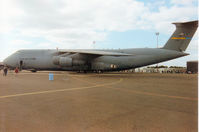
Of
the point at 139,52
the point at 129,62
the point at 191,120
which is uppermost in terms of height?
the point at 139,52

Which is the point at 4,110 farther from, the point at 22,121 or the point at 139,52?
the point at 139,52

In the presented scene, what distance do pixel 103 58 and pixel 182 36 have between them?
10.2 m

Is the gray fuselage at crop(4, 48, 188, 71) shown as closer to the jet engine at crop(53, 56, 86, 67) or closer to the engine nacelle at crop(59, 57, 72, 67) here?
the jet engine at crop(53, 56, 86, 67)

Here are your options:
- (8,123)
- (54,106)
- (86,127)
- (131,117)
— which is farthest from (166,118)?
(8,123)

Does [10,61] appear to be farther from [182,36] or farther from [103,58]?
[182,36]

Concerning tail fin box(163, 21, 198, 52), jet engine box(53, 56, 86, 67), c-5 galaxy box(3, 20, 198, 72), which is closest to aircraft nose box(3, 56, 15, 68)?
c-5 galaxy box(3, 20, 198, 72)

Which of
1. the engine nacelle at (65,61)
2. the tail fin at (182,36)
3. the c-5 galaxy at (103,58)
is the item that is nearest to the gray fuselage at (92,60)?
the c-5 galaxy at (103,58)

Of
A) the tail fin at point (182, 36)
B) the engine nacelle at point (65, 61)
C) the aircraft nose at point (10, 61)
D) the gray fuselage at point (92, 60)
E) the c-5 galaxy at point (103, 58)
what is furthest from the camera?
the aircraft nose at point (10, 61)

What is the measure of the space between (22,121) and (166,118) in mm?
3238

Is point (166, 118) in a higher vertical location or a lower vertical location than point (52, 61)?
lower

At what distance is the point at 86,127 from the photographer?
2861 mm

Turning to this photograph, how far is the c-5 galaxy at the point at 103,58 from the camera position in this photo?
1770 cm

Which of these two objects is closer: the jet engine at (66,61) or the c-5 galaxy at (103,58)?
the c-5 galaxy at (103,58)

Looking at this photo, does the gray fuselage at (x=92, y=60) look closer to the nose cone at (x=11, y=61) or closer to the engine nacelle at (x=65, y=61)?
the nose cone at (x=11, y=61)
